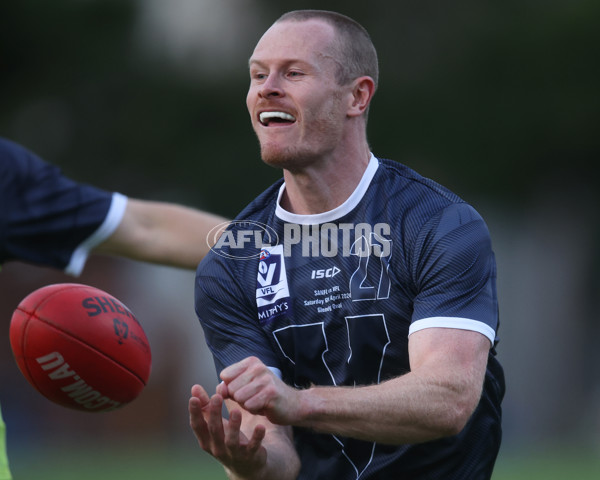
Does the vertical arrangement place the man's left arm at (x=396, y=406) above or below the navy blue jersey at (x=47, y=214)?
below

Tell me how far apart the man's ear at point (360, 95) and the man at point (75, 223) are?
877mm

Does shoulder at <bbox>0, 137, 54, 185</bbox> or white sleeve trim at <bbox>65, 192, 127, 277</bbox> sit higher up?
shoulder at <bbox>0, 137, 54, 185</bbox>

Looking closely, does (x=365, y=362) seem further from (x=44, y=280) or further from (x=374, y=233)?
(x=44, y=280)

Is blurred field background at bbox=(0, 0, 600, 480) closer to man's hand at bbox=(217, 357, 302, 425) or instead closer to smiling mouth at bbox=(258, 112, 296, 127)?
smiling mouth at bbox=(258, 112, 296, 127)

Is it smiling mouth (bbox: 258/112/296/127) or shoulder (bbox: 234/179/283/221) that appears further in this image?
shoulder (bbox: 234/179/283/221)

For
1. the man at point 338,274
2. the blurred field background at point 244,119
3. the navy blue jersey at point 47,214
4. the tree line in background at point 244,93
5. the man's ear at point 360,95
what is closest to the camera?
the man at point 338,274

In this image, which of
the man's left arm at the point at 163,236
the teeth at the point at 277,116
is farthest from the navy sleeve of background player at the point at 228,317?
the teeth at the point at 277,116

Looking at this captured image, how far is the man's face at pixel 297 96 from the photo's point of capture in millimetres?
4746

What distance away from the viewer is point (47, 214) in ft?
15.9

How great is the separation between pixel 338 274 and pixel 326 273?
0.19 feet

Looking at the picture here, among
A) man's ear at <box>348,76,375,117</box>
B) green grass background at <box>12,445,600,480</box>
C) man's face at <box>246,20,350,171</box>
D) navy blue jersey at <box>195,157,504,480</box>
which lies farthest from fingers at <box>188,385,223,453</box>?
green grass background at <box>12,445,600,480</box>

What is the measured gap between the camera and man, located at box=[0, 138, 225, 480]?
15.7 ft

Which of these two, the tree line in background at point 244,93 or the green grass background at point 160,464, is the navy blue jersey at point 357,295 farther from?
the tree line in background at point 244,93

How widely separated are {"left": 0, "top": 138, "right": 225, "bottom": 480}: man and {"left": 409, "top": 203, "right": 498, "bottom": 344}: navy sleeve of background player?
1.20m
